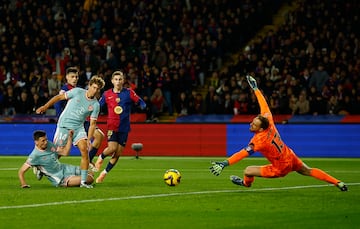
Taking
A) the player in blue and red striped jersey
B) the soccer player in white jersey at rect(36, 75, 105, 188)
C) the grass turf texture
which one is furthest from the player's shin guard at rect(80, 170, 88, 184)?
the player in blue and red striped jersey

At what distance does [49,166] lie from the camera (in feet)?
53.3

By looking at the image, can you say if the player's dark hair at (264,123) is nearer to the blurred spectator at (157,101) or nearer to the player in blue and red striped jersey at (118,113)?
the player in blue and red striped jersey at (118,113)

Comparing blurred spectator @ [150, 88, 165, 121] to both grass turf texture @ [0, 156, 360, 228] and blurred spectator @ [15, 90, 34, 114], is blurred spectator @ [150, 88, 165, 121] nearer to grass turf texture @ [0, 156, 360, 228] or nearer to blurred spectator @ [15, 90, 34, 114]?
blurred spectator @ [15, 90, 34, 114]

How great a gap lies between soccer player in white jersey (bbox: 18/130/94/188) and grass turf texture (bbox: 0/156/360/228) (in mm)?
297

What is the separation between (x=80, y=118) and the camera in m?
16.9

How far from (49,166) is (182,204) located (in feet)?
11.4

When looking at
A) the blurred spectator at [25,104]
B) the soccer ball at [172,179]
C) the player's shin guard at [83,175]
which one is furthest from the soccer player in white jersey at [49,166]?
the blurred spectator at [25,104]

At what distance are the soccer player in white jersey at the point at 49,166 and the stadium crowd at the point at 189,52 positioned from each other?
12.1 m

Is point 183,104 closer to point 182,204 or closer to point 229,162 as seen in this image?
point 229,162

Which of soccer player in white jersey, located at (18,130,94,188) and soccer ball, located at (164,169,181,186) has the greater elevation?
soccer player in white jersey, located at (18,130,94,188)

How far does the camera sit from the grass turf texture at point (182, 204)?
38.1 feet

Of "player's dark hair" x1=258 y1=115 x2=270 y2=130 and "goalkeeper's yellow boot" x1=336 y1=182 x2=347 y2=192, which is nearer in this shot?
"player's dark hair" x1=258 y1=115 x2=270 y2=130

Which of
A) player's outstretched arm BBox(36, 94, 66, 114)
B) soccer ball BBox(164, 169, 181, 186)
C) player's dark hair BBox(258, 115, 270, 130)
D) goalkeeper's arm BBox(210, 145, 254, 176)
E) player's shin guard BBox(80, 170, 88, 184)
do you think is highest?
player's outstretched arm BBox(36, 94, 66, 114)

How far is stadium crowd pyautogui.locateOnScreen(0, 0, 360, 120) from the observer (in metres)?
30.1
